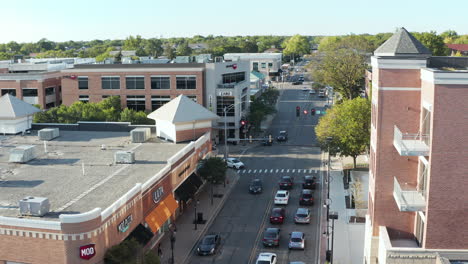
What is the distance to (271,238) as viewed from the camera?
41.4 metres

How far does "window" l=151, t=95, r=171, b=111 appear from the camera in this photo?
83.5 meters

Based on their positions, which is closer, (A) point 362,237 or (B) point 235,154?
(A) point 362,237

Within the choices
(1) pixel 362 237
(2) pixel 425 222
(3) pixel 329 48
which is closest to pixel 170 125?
(1) pixel 362 237

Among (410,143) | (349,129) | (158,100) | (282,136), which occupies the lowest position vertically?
(282,136)

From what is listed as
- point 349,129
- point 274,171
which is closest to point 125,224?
point 349,129

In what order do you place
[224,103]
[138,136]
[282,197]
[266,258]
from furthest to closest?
[224,103] < [138,136] < [282,197] < [266,258]

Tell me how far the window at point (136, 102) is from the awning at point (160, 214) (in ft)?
138

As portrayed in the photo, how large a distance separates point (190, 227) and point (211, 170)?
938cm

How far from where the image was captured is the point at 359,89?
10662 centimetres

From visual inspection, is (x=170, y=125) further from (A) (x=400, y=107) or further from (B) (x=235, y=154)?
(A) (x=400, y=107)

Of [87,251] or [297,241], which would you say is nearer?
[87,251]

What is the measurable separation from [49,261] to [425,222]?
68.6 ft

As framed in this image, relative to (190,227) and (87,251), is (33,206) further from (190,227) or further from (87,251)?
(190,227)

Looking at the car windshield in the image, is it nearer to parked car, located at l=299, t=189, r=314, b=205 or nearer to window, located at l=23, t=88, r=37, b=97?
parked car, located at l=299, t=189, r=314, b=205
